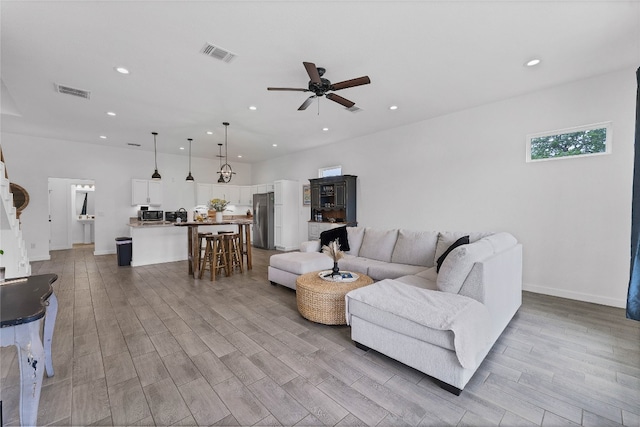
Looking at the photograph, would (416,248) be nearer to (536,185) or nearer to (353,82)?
(536,185)

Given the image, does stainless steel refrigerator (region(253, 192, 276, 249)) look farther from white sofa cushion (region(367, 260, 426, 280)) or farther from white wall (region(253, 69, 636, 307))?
white sofa cushion (region(367, 260, 426, 280))

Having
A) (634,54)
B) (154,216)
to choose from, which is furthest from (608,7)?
(154,216)

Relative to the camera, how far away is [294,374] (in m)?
2.03

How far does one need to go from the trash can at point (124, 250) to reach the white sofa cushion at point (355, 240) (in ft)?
16.0

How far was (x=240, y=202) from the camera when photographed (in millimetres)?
9461

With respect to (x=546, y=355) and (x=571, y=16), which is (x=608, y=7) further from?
(x=546, y=355)

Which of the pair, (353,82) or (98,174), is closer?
(353,82)

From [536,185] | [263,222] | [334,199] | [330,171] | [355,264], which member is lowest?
[355,264]

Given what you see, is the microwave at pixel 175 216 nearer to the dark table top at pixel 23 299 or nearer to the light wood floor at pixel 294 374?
the light wood floor at pixel 294 374

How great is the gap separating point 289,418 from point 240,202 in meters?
8.47

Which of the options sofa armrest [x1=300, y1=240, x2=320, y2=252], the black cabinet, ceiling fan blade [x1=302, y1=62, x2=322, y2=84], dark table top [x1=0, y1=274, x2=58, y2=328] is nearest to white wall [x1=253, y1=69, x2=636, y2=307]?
the black cabinet

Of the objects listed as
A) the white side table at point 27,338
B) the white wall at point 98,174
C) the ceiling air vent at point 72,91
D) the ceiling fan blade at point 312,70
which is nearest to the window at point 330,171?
the ceiling fan blade at point 312,70

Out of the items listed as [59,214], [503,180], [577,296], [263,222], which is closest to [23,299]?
[503,180]

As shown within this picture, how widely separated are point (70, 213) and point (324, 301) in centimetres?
967
